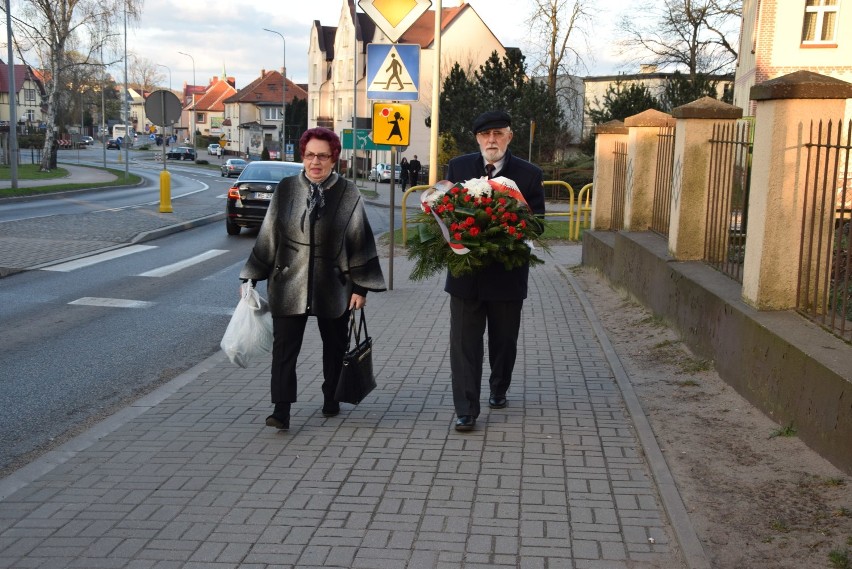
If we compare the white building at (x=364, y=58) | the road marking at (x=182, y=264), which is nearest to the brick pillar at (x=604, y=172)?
the road marking at (x=182, y=264)

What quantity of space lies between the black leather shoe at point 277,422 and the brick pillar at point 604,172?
879 centimetres

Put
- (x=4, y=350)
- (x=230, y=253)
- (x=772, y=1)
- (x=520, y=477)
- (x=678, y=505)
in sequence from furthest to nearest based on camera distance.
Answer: (x=772, y=1), (x=230, y=253), (x=4, y=350), (x=520, y=477), (x=678, y=505)

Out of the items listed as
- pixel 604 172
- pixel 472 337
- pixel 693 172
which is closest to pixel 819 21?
pixel 604 172

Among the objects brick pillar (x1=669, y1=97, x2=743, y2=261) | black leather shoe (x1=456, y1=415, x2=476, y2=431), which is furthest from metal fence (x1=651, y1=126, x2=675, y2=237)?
black leather shoe (x1=456, y1=415, x2=476, y2=431)

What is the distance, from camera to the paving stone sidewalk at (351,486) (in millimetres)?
4094

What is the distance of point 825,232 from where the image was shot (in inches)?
234

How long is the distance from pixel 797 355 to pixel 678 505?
4.58ft

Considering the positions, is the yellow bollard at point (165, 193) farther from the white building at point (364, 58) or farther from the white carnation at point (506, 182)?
the white building at point (364, 58)

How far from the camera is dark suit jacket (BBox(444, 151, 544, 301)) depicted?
5.92 meters

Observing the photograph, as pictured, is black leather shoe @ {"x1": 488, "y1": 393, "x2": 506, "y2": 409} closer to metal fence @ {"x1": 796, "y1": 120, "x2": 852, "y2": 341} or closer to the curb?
the curb

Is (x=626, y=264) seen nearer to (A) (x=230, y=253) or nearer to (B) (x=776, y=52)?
(A) (x=230, y=253)

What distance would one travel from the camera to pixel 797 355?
541 cm

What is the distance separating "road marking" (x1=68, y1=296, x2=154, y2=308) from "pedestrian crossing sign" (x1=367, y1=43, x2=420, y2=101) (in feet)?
11.9

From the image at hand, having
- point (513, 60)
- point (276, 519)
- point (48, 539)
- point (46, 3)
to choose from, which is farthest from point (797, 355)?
point (46, 3)
